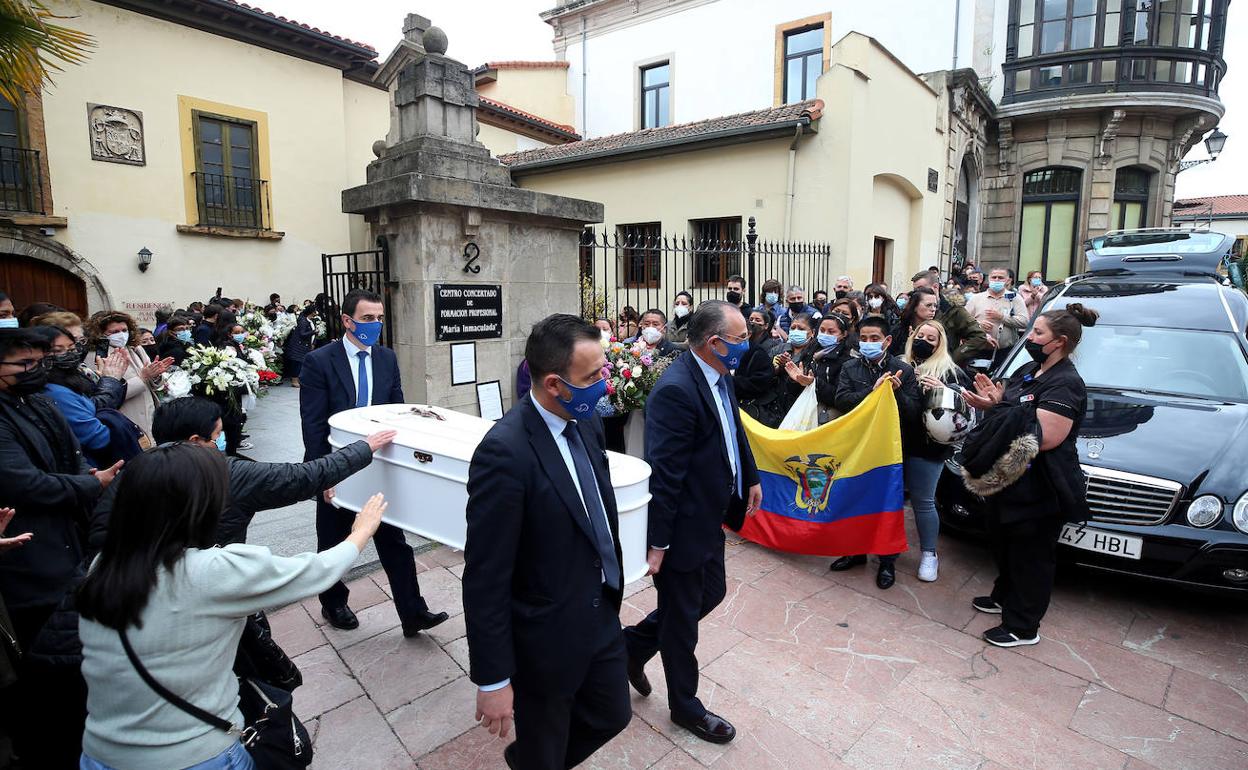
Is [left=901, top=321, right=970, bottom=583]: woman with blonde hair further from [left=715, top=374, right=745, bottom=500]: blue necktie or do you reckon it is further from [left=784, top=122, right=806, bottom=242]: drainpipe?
[left=784, top=122, right=806, bottom=242]: drainpipe

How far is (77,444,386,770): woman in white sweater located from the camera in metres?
1.66

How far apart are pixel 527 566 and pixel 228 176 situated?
1595cm

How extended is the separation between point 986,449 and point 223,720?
3.79 m

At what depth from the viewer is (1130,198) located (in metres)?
18.3

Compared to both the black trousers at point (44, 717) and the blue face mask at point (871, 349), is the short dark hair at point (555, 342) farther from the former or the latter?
the blue face mask at point (871, 349)

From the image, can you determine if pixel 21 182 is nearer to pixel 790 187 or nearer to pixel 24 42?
pixel 24 42

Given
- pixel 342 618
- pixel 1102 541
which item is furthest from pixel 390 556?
pixel 1102 541

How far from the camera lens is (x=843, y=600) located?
447 centimetres

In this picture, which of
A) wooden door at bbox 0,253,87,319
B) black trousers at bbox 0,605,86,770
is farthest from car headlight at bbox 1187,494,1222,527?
wooden door at bbox 0,253,87,319

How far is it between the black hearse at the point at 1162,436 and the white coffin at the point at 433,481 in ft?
10.6

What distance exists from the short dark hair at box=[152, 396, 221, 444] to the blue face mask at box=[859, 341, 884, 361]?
3995 millimetres

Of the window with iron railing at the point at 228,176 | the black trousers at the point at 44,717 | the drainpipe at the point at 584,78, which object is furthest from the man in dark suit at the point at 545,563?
the drainpipe at the point at 584,78

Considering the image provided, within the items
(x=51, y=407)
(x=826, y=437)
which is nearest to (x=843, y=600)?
(x=826, y=437)

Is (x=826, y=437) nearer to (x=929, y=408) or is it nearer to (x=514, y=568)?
(x=929, y=408)
